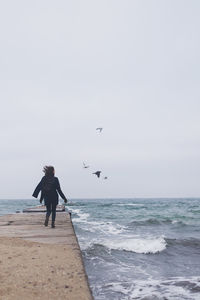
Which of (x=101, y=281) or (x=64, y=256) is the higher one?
(x=64, y=256)

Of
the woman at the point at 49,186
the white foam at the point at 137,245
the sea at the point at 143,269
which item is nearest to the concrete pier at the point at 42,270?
the sea at the point at 143,269

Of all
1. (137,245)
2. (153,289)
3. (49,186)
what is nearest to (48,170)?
(49,186)

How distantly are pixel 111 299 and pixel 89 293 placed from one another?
2460mm

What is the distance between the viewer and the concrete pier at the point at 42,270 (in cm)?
303

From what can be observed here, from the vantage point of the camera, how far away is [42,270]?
381 centimetres

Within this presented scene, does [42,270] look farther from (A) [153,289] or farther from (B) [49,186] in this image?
(B) [49,186]

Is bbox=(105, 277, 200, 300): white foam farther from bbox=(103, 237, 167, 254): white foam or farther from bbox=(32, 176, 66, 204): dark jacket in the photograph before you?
bbox=(103, 237, 167, 254): white foam

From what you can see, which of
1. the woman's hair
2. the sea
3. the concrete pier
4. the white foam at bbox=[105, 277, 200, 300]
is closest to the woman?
the woman's hair

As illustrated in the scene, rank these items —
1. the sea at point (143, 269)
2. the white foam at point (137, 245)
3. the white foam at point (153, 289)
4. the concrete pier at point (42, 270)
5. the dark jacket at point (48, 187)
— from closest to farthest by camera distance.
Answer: the concrete pier at point (42, 270) → the white foam at point (153, 289) → the sea at point (143, 269) → the dark jacket at point (48, 187) → the white foam at point (137, 245)

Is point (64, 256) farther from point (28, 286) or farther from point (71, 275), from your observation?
point (28, 286)

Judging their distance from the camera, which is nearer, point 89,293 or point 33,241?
point 89,293

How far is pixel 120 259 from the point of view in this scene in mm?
9203

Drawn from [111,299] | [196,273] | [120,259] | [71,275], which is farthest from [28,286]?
[120,259]

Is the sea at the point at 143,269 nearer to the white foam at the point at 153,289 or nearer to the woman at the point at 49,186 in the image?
the white foam at the point at 153,289
